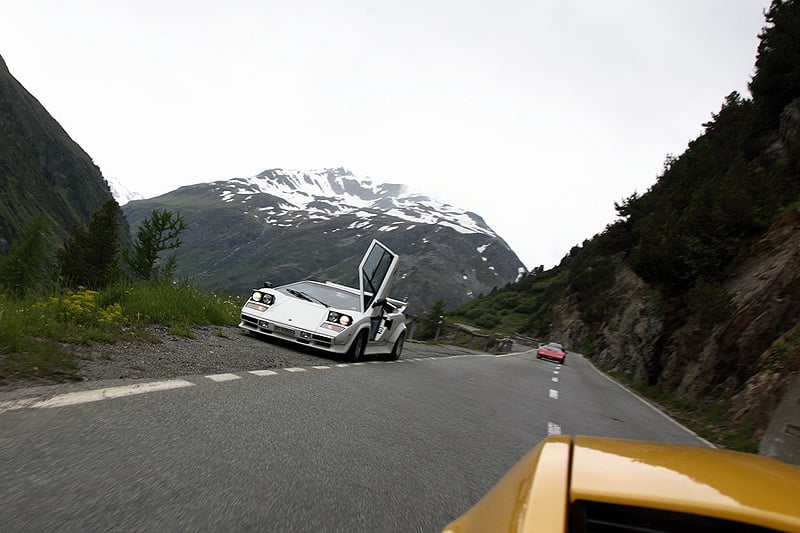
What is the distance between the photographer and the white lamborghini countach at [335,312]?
416 inches

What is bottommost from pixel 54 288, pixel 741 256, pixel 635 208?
pixel 54 288

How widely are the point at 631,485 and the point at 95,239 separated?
5907 centimetres

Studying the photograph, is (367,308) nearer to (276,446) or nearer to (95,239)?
(276,446)

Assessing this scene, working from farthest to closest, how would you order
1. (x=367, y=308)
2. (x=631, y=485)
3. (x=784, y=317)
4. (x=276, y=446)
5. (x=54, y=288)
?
(x=784, y=317), (x=367, y=308), (x=54, y=288), (x=276, y=446), (x=631, y=485)

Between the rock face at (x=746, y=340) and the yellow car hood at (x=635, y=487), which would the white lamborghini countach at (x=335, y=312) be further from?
the yellow car hood at (x=635, y=487)

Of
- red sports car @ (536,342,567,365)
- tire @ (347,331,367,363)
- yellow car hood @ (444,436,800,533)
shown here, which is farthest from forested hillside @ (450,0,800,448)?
yellow car hood @ (444,436,800,533)

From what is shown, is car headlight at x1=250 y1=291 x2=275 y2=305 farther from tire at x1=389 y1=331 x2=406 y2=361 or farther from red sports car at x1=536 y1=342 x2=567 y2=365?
red sports car at x1=536 y1=342 x2=567 y2=365

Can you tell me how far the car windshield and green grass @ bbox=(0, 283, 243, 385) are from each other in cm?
166

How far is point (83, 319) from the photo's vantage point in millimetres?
7867

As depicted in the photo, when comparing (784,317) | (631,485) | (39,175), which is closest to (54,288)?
(631,485)

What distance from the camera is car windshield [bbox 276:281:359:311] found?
1147 centimetres

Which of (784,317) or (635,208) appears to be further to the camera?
(635,208)

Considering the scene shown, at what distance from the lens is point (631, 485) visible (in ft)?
4.54

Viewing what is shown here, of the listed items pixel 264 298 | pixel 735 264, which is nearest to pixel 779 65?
pixel 735 264
